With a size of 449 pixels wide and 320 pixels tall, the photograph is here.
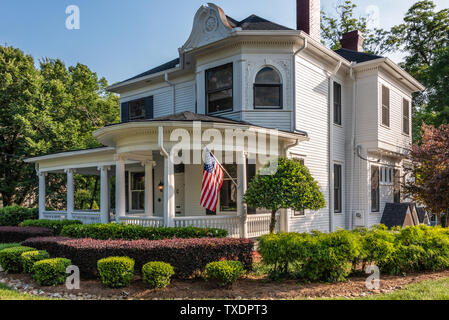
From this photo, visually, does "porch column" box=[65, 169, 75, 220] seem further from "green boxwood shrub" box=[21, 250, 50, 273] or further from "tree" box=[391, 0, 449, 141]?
"tree" box=[391, 0, 449, 141]

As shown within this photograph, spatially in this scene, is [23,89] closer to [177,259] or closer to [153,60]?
[153,60]

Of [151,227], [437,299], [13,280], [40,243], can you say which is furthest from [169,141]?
[437,299]

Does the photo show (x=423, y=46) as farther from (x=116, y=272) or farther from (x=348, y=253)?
(x=116, y=272)

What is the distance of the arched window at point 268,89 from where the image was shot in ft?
39.2

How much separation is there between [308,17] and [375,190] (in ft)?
24.2

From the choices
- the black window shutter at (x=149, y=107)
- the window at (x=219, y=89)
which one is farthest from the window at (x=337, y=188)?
the black window shutter at (x=149, y=107)

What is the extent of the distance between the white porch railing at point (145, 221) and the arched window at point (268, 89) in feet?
16.0

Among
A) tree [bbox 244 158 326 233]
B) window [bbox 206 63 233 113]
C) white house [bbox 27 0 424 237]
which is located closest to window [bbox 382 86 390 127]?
white house [bbox 27 0 424 237]

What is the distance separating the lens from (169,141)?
32.0 ft

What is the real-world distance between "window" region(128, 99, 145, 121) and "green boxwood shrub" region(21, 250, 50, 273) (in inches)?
350

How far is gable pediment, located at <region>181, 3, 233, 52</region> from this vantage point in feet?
38.7

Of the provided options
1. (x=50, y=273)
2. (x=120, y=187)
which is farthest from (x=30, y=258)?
(x=120, y=187)

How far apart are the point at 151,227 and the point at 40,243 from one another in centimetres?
270
